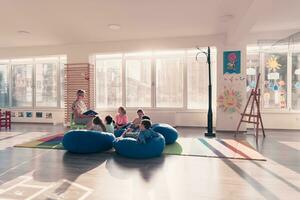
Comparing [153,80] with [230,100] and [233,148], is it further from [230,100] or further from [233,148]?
[233,148]

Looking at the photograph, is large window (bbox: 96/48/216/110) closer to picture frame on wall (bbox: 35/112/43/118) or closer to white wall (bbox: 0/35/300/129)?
white wall (bbox: 0/35/300/129)

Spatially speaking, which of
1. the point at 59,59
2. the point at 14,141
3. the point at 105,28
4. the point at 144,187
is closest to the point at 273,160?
the point at 144,187

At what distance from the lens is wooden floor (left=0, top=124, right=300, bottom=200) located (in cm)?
268

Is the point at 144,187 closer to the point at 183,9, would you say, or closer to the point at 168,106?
the point at 183,9

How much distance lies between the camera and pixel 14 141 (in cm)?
559

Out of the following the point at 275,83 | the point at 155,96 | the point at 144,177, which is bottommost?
the point at 144,177

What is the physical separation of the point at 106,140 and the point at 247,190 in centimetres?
263

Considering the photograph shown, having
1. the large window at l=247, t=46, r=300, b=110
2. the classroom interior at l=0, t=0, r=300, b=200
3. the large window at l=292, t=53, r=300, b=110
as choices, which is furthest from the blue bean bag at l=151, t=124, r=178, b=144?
the large window at l=292, t=53, r=300, b=110

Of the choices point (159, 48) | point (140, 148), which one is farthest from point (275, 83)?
point (140, 148)

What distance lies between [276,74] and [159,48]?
3.75 metres

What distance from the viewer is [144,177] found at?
3.20 m

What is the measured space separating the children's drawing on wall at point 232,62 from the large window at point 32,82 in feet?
19.5

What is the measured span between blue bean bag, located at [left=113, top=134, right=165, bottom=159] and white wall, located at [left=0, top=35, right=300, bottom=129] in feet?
12.3

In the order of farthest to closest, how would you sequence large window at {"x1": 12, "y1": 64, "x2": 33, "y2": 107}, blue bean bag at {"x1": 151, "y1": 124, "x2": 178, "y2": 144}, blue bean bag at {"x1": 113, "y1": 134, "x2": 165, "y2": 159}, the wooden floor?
large window at {"x1": 12, "y1": 64, "x2": 33, "y2": 107}
blue bean bag at {"x1": 151, "y1": 124, "x2": 178, "y2": 144}
blue bean bag at {"x1": 113, "y1": 134, "x2": 165, "y2": 159}
the wooden floor
